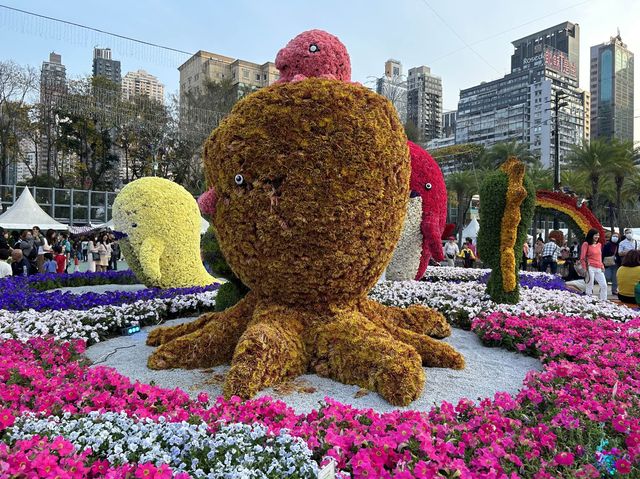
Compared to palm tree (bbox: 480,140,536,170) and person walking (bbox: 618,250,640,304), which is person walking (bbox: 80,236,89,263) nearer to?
person walking (bbox: 618,250,640,304)

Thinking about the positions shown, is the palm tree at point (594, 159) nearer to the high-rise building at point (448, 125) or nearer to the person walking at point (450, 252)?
the person walking at point (450, 252)

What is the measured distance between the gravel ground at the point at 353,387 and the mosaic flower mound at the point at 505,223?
210cm

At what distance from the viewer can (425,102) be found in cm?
4859

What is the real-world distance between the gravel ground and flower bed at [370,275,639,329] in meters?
1.44

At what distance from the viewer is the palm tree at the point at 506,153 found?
115 feet

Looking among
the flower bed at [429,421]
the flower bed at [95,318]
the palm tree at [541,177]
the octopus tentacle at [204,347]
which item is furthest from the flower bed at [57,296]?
the palm tree at [541,177]

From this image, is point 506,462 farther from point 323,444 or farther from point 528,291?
point 528,291

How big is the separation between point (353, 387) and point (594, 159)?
3104 centimetres

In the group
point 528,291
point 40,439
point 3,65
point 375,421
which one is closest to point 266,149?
point 375,421

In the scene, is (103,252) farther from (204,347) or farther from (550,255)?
(550,255)

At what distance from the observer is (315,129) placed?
13.0ft

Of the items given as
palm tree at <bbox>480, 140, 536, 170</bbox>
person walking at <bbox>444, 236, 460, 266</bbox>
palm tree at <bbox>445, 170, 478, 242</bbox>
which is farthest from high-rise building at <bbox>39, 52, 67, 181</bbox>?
palm tree at <bbox>480, 140, 536, 170</bbox>

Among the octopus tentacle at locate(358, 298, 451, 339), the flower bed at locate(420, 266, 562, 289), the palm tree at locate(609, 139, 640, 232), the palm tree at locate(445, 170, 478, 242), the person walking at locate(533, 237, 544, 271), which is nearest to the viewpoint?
the octopus tentacle at locate(358, 298, 451, 339)

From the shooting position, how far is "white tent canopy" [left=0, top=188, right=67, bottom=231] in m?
20.8
